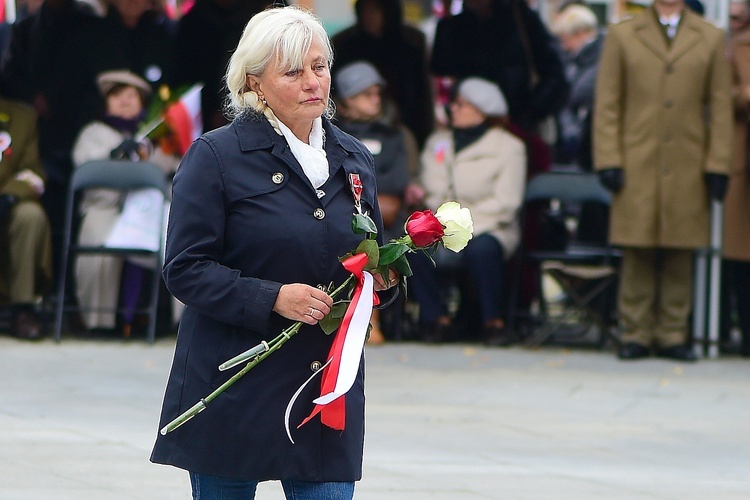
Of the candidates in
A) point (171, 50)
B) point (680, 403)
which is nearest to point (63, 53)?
point (171, 50)

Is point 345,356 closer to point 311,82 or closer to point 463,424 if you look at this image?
point 311,82

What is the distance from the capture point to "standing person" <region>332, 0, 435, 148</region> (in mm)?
12094

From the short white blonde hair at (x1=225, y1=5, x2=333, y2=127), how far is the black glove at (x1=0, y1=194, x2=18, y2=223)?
274 inches

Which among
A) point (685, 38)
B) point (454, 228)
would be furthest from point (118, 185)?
point (454, 228)

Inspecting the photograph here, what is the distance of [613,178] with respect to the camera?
10.2 metres

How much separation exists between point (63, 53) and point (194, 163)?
8176 millimetres

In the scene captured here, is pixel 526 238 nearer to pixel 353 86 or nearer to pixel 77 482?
pixel 353 86

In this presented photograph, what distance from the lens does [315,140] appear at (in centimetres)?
392

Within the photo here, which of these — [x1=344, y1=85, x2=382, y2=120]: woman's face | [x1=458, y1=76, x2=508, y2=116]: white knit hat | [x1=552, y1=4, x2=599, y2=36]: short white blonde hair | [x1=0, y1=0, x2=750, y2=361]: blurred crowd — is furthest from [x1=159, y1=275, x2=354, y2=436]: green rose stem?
[x1=552, y1=4, x2=599, y2=36]: short white blonde hair

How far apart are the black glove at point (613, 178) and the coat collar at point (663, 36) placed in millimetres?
802

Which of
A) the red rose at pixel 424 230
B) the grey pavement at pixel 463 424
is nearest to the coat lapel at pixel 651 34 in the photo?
the grey pavement at pixel 463 424

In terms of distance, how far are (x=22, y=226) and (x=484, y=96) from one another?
3418mm

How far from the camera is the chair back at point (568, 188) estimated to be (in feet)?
35.9

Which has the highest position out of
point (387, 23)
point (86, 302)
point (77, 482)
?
point (387, 23)
